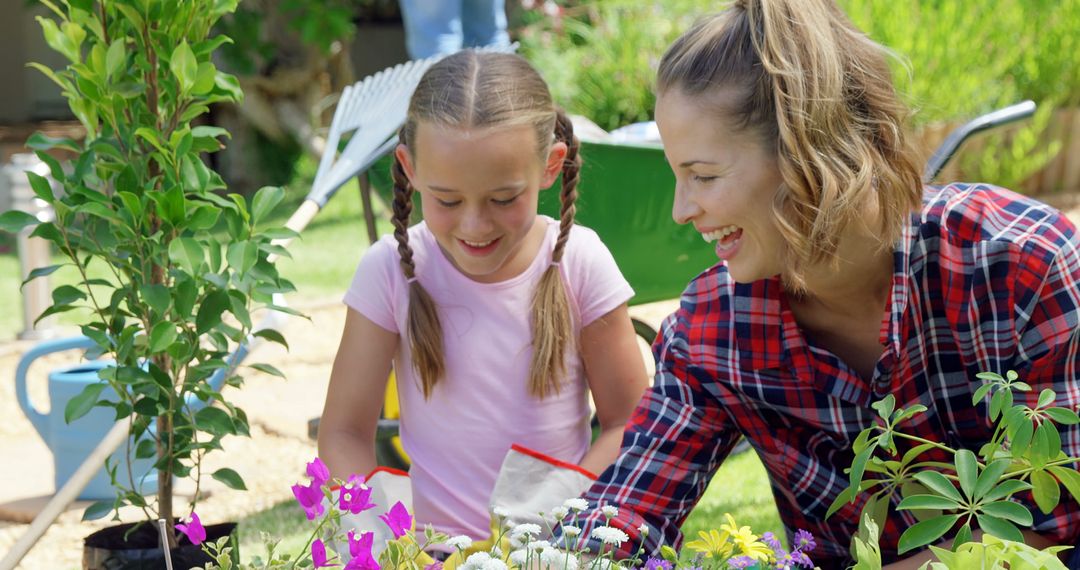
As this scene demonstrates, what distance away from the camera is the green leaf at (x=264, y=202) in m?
1.48

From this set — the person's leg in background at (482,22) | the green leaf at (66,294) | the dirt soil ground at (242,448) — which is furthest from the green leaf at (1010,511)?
the person's leg in background at (482,22)

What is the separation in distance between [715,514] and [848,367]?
1219 millimetres

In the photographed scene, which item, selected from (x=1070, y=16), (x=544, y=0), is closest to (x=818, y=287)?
(x=1070, y=16)

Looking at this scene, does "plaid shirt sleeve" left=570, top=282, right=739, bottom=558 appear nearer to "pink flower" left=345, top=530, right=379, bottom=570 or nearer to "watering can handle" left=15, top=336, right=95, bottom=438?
"pink flower" left=345, top=530, right=379, bottom=570

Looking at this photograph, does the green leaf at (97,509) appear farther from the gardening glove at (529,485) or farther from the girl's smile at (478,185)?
the girl's smile at (478,185)

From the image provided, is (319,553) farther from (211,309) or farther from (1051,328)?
(1051,328)

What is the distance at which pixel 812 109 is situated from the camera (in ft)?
4.31

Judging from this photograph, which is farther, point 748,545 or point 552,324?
point 552,324

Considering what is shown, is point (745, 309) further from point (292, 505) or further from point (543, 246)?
point (292, 505)

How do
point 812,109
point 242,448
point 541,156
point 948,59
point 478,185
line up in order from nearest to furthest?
1. point 812,109
2. point 478,185
3. point 541,156
4. point 242,448
5. point 948,59

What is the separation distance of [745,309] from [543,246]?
58cm

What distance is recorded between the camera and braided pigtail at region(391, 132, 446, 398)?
1.95m

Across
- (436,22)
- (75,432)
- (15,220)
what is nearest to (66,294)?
(15,220)

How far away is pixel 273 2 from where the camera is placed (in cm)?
788
